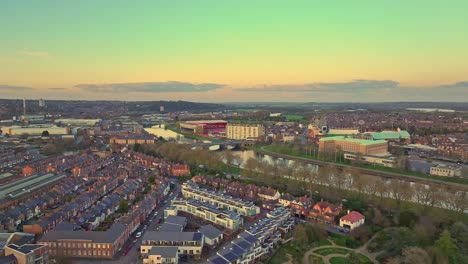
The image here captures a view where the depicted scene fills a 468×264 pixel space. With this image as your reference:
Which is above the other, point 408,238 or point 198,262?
point 408,238

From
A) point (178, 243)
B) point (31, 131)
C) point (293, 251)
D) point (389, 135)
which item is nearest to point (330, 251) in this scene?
point (293, 251)

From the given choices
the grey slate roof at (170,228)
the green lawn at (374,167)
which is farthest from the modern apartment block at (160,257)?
the green lawn at (374,167)

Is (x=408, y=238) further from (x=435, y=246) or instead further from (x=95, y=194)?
(x=95, y=194)

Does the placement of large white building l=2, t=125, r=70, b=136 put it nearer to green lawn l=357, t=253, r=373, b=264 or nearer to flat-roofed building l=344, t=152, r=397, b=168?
flat-roofed building l=344, t=152, r=397, b=168

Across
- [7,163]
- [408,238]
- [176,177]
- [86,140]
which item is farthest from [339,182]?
[86,140]

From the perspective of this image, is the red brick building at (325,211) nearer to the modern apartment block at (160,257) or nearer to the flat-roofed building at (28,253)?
the modern apartment block at (160,257)

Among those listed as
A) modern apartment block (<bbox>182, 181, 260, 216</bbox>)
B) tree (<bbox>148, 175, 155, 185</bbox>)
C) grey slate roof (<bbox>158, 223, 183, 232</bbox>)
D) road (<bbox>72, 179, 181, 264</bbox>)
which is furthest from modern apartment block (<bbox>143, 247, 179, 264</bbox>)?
tree (<bbox>148, 175, 155, 185</bbox>)
